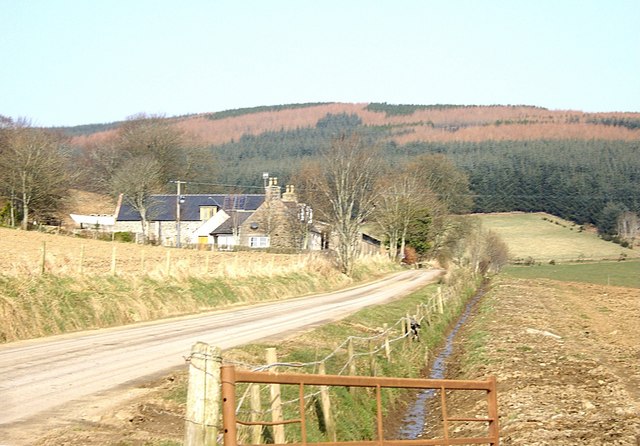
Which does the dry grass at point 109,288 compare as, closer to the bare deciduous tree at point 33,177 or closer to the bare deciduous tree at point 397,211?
the bare deciduous tree at point 33,177

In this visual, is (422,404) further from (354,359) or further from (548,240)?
(548,240)

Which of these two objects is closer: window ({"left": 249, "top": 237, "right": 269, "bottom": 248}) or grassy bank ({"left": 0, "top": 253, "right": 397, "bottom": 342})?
grassy bank ({"left": 0, "top": 253, "right": 397, "bottom": 342})

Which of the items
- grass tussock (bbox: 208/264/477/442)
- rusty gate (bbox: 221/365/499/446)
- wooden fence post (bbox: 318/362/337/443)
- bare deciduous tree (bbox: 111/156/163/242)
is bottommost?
grass tussock (bbox: 208/264/477/442)

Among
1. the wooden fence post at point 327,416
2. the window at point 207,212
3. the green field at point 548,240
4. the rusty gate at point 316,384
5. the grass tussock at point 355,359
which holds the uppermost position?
the rusty gate at point 316,384

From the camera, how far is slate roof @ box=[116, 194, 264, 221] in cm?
10100

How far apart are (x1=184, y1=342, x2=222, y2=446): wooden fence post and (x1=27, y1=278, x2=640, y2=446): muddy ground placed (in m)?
4.05

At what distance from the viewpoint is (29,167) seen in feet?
237

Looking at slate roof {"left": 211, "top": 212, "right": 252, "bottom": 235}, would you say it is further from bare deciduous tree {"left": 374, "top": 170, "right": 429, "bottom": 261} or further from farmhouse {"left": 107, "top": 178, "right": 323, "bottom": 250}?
bare deciduous tree {"left": 374, "top": 170, "right": 429, "bottom": 261}

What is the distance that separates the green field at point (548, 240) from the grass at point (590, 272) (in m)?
7.21

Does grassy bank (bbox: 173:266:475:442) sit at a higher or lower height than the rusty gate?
lower

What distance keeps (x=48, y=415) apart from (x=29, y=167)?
6407 centimetres

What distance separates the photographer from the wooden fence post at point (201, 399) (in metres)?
6.82

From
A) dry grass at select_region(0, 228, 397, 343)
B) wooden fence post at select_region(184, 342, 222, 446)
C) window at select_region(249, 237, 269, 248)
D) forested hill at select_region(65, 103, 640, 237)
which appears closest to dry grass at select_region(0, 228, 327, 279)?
dry grass at select_region(0, 228, 397, 343)

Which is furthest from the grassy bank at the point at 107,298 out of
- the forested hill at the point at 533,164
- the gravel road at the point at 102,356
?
the forested hill at the point at 533,164
